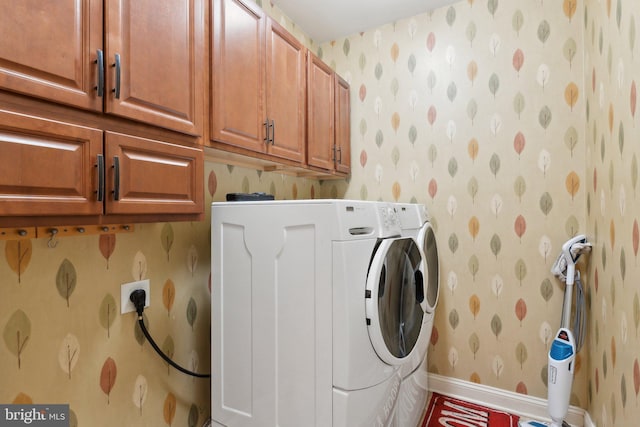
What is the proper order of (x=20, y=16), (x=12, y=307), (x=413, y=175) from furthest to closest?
1. (x=413, y=175)
2. (x=12, y=307)
3. (x=20, y=16)

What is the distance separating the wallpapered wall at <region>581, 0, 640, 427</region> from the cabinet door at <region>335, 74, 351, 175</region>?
143cm

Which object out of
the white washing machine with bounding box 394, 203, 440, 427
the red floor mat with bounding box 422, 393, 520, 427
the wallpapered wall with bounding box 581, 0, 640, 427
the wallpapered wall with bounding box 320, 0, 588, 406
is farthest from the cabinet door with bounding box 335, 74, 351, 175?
the red floor mat with bounding box 422, 393, 520, 427

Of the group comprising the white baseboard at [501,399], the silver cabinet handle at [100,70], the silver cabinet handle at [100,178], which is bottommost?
the white baseboard at [501,399]

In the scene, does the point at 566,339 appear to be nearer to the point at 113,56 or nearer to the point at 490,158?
the point at 490,158

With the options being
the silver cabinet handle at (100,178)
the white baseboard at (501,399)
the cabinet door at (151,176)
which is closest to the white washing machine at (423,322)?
the white baseboard at (501,399)

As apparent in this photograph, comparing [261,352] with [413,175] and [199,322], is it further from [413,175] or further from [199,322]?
[413,175]

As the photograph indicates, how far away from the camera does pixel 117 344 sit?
1297 millimetres

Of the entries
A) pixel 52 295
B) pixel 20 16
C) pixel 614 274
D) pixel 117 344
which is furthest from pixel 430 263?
pixel 20 16

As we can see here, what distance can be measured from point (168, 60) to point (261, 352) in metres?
1.13

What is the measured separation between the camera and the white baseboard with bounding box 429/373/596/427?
1965 millimetres

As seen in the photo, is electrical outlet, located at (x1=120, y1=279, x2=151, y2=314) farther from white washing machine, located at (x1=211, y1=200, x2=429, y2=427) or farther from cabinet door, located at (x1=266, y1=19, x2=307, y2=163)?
cabinet door, located at (x1=266, y1=19, x2=307, y2=163)

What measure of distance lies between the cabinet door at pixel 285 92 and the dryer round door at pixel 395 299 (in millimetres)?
785

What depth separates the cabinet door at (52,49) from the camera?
2.43 ft

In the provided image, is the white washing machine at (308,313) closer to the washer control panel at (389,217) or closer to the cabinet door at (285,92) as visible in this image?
the washer control panel at (389,217)
